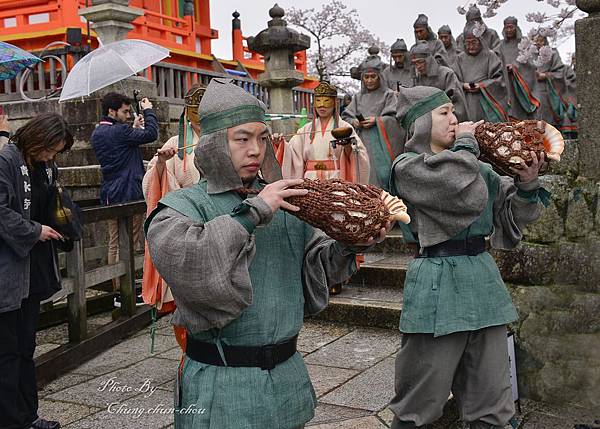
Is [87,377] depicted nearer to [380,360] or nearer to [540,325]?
[380,360]

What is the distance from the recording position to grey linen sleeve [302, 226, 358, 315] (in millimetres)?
2598

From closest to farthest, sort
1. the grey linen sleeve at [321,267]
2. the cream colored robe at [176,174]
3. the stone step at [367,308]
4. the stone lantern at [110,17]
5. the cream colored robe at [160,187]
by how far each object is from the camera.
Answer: the grey linen sleeve at [321,267], the cream colored robe at [160,187], the cream colored robe at [176,174], the stone step at [367,308], the stone lantern at [110,17]

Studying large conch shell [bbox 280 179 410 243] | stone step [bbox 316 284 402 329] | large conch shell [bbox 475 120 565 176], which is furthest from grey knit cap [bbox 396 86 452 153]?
stone step [bbox 316 284 402 329]

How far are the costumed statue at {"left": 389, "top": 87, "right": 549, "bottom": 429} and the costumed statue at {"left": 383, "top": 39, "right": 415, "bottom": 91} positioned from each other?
7.07m

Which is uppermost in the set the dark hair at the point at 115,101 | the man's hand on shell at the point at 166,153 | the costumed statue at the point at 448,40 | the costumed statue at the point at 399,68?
the costumed statue at the point at 448,40

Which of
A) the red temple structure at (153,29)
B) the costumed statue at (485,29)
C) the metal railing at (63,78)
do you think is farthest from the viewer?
the red temple structure at (153,29)

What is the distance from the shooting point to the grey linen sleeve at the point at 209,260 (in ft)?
7.33

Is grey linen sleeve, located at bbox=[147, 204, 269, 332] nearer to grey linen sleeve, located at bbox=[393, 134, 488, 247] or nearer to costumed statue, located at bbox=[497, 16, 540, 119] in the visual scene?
grey linen sleeve, located at bbox=[393, 134, 488, 247]

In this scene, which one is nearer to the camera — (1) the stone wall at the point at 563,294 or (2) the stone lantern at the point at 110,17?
(1) the stone wall at the point at 563,294

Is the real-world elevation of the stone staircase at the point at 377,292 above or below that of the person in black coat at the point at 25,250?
below

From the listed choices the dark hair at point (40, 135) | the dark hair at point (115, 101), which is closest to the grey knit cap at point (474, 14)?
the dark hair at point (115, 101)

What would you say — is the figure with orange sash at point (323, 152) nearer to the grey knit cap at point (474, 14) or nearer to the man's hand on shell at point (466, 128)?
the man's hand on shell at point (466, 128)

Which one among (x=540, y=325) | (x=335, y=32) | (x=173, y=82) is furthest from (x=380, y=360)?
(x=335, y=32)

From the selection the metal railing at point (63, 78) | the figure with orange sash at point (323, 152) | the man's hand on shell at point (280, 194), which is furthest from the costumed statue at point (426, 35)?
the man's hand on shell at point (280, 194)
